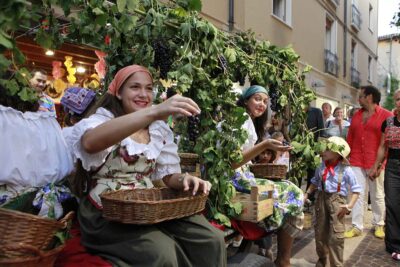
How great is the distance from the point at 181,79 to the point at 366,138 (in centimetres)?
394

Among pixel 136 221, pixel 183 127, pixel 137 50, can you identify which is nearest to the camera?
pixel 136 221

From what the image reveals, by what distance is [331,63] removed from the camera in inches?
667

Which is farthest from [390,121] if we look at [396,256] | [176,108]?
[176,108]

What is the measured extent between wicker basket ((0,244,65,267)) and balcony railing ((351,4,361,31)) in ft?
67.4

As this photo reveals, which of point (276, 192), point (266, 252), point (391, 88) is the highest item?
point (391, 88)

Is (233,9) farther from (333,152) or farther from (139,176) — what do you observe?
(139,176)

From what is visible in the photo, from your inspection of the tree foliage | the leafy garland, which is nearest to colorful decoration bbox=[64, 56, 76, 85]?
the leafy garland

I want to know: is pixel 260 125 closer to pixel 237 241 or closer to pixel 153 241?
pixel 237 241

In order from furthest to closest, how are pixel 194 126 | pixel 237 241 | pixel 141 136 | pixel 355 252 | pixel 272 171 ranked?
pixel 355 252 → pixel 272 171 → pixel 237 241 → pixel 194 126 → pixel 141 136

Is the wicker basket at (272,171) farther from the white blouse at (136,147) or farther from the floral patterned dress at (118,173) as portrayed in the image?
the floral patterned dress at (118,173)

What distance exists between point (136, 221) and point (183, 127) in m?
1.67

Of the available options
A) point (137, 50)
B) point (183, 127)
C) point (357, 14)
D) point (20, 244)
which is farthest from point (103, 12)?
point (357, 14)

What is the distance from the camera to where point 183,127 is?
3428mm

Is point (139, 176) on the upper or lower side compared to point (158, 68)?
lower
